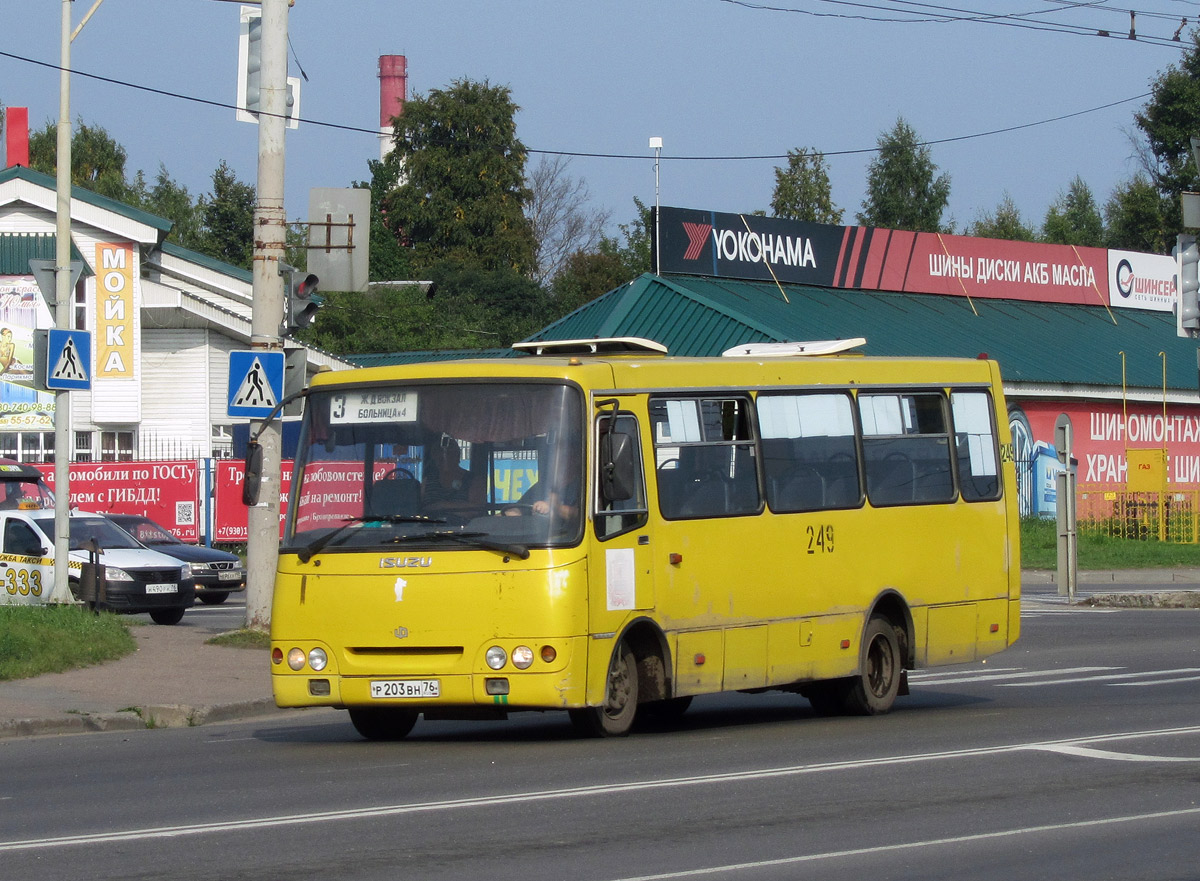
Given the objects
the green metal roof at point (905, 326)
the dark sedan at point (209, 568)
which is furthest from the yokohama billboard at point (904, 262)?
the dark sedan at point (209, 568)

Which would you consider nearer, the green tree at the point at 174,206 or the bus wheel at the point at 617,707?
the bus wheel at the point at 617,707

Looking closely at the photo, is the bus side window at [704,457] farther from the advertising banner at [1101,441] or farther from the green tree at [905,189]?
the green tree at [905,189]

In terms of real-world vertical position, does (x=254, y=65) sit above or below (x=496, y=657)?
above

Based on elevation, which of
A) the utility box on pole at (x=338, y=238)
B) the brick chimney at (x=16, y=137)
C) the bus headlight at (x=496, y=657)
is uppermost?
the brick chimney at (x=16, y=137)

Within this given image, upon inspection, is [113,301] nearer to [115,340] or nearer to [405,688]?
[115,340]

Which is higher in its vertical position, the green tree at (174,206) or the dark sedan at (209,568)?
the green tree at (174,206)

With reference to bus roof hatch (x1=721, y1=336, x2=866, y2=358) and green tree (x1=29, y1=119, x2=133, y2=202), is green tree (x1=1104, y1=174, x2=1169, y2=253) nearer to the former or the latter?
green tree (x1=29, y1=119, x2=133, y2=202)

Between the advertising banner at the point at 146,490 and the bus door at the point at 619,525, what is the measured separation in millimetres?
25075

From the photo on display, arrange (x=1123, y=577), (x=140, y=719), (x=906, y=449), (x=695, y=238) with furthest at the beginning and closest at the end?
(x=695, y=238) → (x=1123, y=577) → (x=906, y=449) → (x=140, y=719)

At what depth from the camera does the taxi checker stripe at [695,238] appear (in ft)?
130

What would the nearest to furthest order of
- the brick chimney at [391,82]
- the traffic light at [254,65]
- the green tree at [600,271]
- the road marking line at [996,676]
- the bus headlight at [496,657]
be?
the bus headlight at [496,657], the road marking line at [996,676], the traffic light at [254,65], the green tree at [600,271], the brick chimney at [391,82]

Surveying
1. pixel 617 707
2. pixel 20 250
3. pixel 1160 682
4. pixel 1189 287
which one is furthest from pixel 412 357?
pixel 617 707

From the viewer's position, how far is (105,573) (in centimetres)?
2377

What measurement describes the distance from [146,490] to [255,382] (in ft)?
61.4
